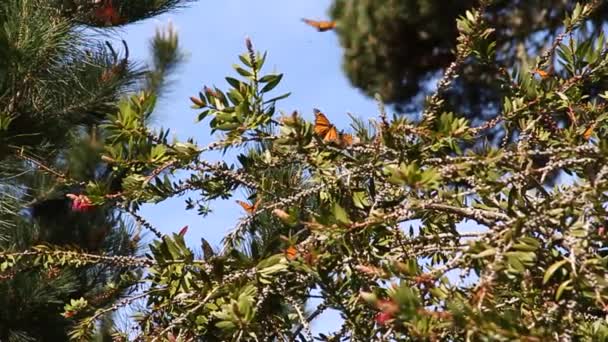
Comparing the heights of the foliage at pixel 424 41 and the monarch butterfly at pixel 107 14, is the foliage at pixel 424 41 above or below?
above

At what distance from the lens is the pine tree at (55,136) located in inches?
135

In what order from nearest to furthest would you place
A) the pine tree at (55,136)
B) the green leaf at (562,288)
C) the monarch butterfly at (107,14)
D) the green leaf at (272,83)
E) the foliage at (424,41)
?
the green leaf at (562,288), the green leaf at (272,83), the pine tree at (55,136), the monarch butterfly at (107,14), the foliage at (424,41)

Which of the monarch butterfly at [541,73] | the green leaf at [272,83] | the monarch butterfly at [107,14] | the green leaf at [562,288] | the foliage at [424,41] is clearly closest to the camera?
the green leaf at [562,288]

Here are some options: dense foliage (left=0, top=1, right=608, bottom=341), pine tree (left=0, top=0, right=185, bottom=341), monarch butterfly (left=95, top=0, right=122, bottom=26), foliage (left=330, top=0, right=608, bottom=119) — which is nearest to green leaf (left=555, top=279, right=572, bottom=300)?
dense foliage (left=0, top=1, right=608, bottom=341)

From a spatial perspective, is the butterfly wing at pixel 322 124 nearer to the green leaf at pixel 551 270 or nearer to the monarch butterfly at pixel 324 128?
the monarch butterfly at pixel 324 128

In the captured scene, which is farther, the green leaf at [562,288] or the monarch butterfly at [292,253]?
the monarch butterfly at [292,253]

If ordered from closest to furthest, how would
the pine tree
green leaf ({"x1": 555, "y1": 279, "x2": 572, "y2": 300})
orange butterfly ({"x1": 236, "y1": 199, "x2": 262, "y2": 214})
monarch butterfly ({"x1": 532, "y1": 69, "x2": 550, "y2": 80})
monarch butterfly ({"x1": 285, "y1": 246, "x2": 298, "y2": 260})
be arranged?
green leaf ({"x1": 555, "y1": 279, "x2": 572, "y2": 300})
monarch butterfly ({"x1": 285, "y1": 246, "x2": 298, "y2": 260})
orange butterfly ({"x1": 236, "y1": 199, "x2": 262, "y2": 214})
monarch butterfly ({"x1": 532, "y1": 69, "x2": 550, "y2": 80})
the pine tree

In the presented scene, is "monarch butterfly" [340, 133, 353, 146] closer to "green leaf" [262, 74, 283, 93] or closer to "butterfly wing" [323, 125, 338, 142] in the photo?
"butterfly wing" [323, 125, 338, 142]

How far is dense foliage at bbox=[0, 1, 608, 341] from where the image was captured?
95cm

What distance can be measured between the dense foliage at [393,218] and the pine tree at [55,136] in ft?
6.54

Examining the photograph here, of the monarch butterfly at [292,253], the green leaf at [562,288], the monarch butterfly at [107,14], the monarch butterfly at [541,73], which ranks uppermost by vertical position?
the monarch butterfly at [107,14]

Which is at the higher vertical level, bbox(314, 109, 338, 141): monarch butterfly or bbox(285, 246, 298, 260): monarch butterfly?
bbox(314, 109, 338, 141): monarch butterfly

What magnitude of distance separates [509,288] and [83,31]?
3062 millimetres

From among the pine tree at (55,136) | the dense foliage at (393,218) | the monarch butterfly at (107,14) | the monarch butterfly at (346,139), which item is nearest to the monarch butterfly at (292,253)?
the dense foliage at (393,218)
